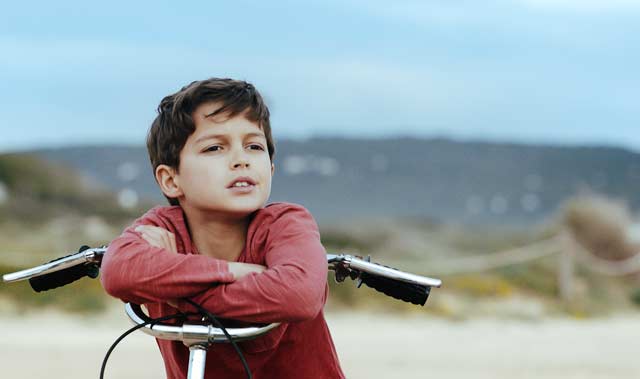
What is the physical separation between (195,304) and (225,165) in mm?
301

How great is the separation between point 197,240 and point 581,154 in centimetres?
1888

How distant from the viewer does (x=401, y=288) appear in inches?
79.4

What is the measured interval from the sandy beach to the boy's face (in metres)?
A: 6.11

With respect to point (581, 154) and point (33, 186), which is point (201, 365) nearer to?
point (33, 186)

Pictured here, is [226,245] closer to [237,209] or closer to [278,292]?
[237,209]

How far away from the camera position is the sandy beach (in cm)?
853

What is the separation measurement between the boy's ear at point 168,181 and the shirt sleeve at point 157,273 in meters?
0.22

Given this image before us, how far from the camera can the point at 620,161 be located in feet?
64.6

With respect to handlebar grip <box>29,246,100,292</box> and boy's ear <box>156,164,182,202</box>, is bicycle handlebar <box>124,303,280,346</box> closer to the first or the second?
boy's ear <box>156,164,182,202</box>

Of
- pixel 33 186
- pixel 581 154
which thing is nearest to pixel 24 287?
pixel 33 186

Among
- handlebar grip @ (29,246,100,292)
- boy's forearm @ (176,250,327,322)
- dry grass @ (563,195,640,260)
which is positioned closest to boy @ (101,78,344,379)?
boy's forearm @ (176,250,327,322)

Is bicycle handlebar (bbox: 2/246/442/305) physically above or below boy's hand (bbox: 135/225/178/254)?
below

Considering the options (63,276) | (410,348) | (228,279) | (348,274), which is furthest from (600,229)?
(228,279)

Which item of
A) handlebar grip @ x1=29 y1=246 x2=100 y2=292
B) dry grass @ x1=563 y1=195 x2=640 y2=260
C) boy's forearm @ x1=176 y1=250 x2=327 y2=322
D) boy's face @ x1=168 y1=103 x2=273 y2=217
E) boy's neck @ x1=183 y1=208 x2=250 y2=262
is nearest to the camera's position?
boy's forearm @ x1=176 y1=250 x2=327 y2=322
